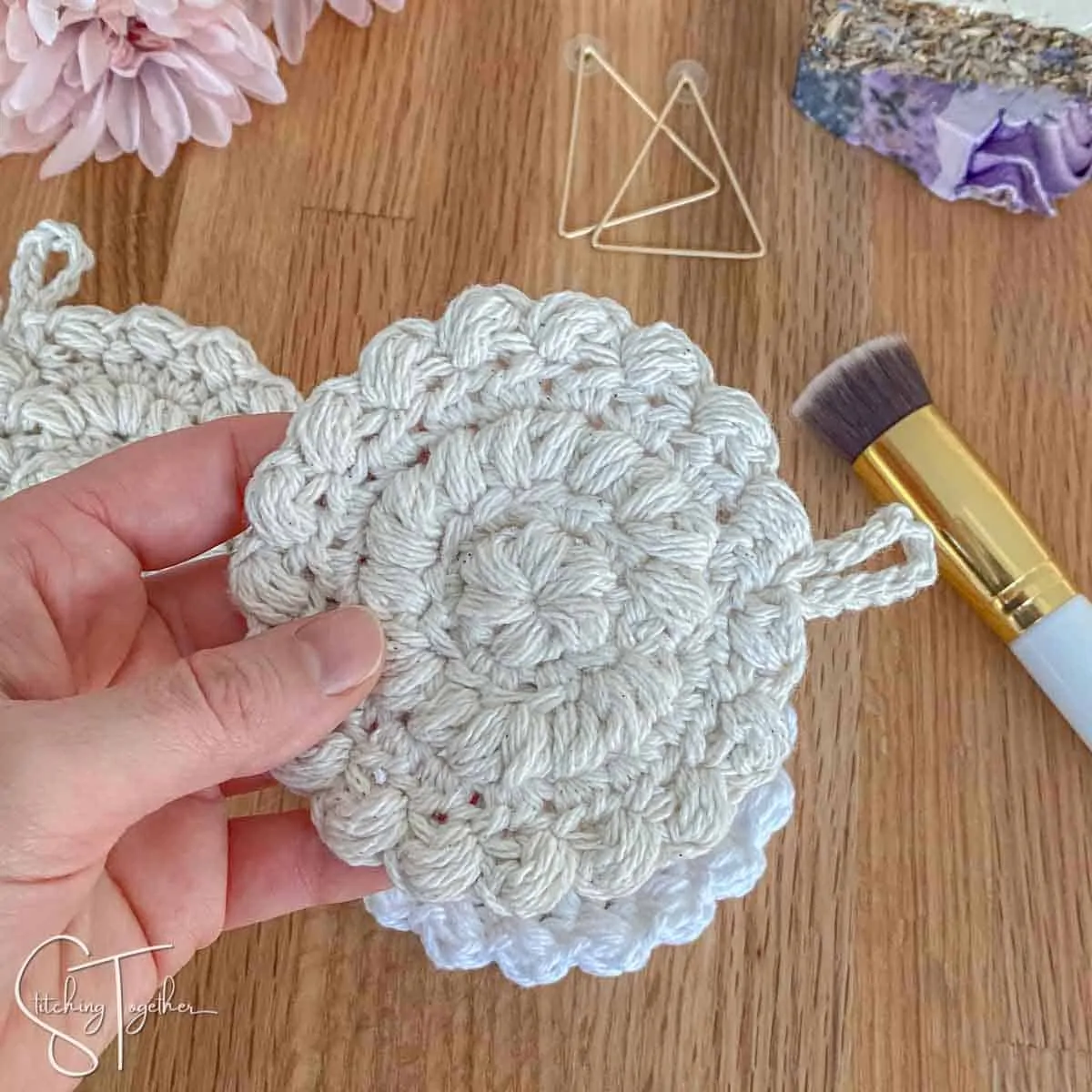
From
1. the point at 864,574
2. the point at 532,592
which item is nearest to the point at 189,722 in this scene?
the point at 532,592

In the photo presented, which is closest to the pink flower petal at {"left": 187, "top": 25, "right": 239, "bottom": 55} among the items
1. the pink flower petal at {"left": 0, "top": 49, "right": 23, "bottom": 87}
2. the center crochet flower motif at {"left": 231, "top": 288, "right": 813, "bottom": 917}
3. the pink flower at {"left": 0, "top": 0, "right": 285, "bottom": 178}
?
the pink flower at {"left": 0, "top": 0, "right": 285, "bottom": 178}

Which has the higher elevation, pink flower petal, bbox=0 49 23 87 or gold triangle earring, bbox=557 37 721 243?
pink flower petal, bbox=0 49 23 87

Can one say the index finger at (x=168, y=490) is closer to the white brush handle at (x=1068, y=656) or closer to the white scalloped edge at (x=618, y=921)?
the white scalloped edge at (x=618, y=921)

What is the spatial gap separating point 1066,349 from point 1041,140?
0.42 ft

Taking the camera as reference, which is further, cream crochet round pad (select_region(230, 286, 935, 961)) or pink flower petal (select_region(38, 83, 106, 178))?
pink flower petal (select_region(38, 83, 106, 178))

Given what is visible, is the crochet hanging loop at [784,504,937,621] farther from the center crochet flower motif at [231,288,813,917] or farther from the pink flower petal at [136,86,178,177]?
the pink flower petal at [136,86,178,177]

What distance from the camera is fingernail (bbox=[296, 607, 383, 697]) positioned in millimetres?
442

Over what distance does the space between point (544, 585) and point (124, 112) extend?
48 centimetres

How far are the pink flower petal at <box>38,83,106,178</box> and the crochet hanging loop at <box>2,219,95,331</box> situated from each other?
0.10 meters

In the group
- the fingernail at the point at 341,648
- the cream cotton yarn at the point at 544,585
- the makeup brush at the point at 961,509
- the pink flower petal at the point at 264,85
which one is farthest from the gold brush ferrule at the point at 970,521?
the pink flower petal at the point at 264,85

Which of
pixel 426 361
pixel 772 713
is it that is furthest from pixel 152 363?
pixel 772 713

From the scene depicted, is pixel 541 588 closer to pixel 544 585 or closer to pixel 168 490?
pixel 544 585

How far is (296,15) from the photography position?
29.7 inches

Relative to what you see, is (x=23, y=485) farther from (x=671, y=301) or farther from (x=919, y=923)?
(x=919, y=923)
